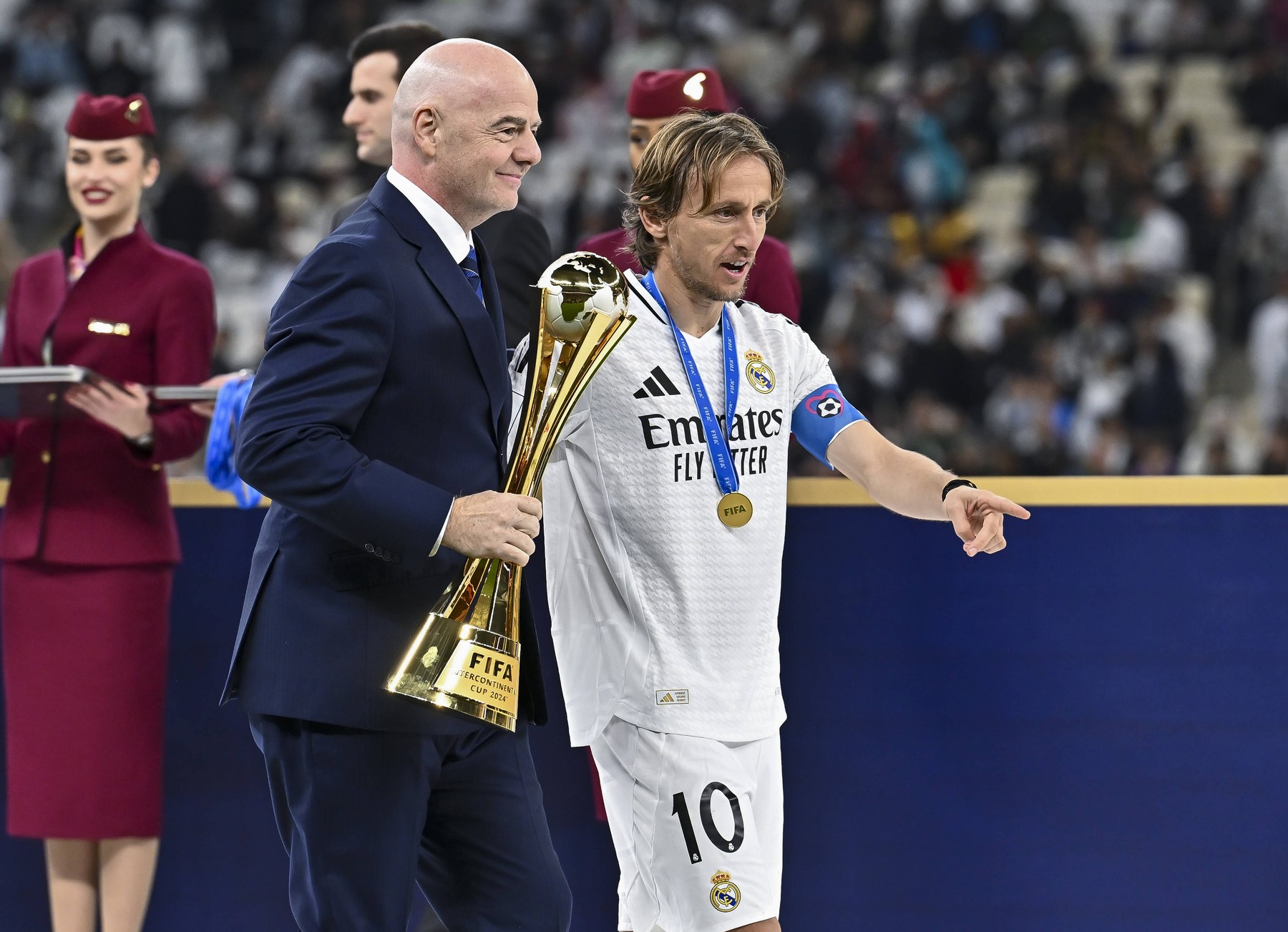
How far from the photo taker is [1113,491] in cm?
406

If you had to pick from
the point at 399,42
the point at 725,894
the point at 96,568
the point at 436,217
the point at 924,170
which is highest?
the point at 924,170

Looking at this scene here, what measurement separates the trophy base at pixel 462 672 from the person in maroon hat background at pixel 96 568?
5.88ft

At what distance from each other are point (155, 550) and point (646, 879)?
1773 millimetres

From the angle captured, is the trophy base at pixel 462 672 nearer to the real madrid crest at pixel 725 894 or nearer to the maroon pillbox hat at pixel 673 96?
the real madrid crest at pixel 725 894

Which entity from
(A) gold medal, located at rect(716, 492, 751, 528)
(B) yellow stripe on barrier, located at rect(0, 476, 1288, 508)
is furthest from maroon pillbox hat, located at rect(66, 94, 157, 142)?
(A) gold medal, located at rect(716, 492, 751, 528)

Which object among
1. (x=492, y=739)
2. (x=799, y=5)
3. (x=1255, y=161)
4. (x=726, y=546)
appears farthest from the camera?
(x=799, y=5)

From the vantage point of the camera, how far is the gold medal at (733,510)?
2.87 metres

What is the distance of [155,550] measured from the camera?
4.05m

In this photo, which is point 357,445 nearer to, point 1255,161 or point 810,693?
point 810,693

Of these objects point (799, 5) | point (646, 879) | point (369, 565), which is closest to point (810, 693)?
point (646, 879)

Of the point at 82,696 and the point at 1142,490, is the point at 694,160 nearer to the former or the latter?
the point at 1142,490

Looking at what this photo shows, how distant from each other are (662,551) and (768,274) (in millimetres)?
1164

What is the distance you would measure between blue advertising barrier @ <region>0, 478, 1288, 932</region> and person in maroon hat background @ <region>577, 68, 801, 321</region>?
59 cm

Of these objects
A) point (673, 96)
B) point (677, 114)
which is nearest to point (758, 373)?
point (677, 114)
